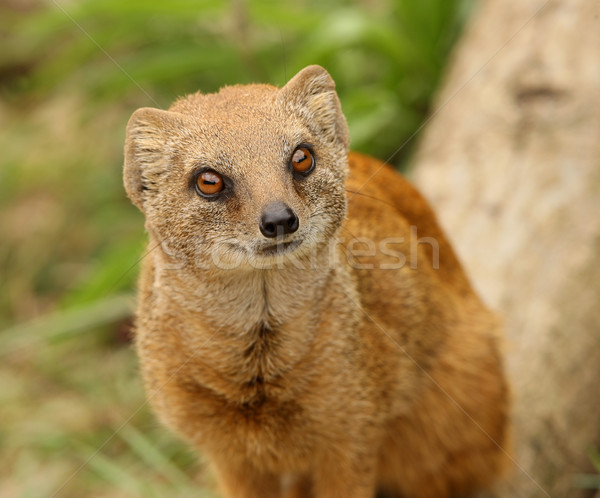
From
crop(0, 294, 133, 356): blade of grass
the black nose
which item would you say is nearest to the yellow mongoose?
the black nose

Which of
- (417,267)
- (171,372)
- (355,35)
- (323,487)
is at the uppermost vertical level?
(355,35)

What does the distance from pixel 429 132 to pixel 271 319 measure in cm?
205

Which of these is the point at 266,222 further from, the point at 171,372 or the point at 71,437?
the point at 71,437

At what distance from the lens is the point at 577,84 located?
11.4 ft

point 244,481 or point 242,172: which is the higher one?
point 242,172

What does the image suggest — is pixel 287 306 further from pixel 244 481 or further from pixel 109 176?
pixel 109 176

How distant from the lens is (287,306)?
7.47 feet

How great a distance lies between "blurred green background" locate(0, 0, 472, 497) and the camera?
3.78 m

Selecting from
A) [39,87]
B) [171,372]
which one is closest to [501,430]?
[171,372]

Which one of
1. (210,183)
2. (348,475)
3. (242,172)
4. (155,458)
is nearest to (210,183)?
(210,183)

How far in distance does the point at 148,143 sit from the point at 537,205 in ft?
6.05

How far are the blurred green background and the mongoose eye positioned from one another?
1421 millimetres

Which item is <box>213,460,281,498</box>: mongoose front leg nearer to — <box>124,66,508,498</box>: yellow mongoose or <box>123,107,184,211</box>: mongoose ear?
<box>124,66,508,498</box>: yellow mongoose

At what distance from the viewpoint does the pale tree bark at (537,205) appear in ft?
9.54
